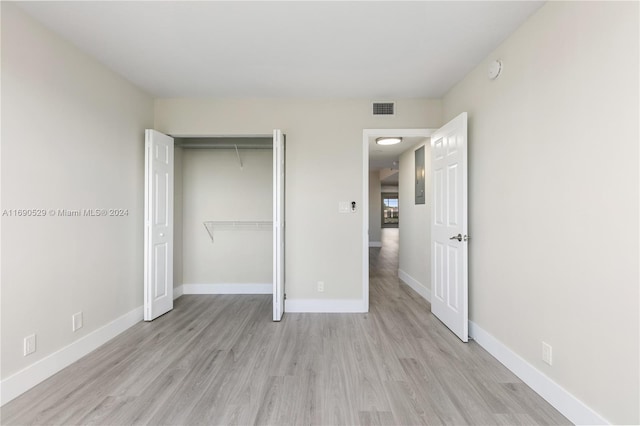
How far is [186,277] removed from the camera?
429 cm

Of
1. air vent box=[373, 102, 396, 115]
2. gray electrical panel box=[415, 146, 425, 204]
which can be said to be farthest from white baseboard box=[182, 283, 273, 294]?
air vent box=[373, 102, 396, 115]

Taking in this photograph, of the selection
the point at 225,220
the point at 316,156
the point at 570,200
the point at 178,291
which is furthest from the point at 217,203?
the point at 570,200

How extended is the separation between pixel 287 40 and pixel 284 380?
100 inches

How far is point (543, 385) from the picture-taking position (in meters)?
1.87

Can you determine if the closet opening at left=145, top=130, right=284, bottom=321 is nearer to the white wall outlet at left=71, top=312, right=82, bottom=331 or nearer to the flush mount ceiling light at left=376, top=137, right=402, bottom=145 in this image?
the flush mount ceiling light at left=376, top=137, right=402, bottom=145

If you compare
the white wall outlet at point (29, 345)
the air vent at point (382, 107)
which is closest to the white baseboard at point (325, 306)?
the white wall outlet at point (29, 345)

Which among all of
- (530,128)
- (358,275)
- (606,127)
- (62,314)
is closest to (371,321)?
(358,275)

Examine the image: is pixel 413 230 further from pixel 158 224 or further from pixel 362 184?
pixel 158 224

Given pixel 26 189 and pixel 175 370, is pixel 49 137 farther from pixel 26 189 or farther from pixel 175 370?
pixel 175 370

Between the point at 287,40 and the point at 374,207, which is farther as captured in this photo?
the point at 374,207

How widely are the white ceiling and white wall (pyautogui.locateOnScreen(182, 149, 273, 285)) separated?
1296mm

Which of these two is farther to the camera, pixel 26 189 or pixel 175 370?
pixel 175 370

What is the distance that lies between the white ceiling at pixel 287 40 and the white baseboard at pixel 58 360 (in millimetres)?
2407

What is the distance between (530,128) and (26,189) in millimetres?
3473
